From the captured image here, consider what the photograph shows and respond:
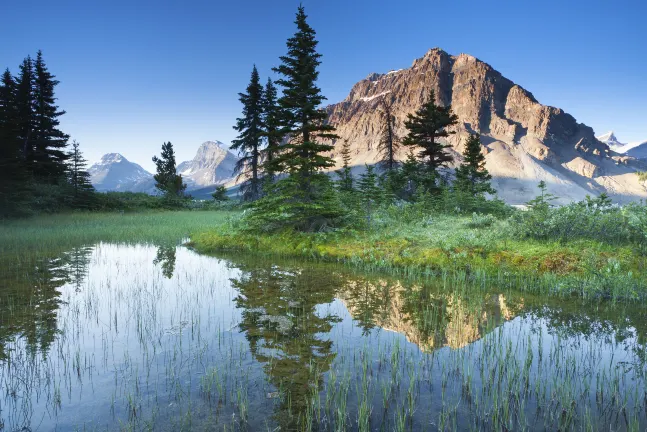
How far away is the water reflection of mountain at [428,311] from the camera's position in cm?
691

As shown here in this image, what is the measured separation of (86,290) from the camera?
10.1 metres

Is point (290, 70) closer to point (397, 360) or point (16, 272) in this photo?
point (16, 272)

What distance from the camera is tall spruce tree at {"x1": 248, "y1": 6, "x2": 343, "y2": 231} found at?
17.5m

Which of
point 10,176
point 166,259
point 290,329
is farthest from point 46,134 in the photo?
point 290,329

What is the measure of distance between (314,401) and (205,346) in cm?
288

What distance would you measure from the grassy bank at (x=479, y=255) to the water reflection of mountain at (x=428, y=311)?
79.8 inches

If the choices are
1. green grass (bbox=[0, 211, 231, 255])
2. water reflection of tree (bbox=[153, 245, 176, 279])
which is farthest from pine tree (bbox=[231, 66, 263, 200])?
water reflection of tree (bbox=[153, 245, 176, 279])

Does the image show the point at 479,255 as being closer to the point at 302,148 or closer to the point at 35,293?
the point at 302,148

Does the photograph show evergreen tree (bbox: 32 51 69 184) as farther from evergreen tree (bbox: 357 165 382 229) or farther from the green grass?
evergreen tree (bbox: 357 165 382 229)

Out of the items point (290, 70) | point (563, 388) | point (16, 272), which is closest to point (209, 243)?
point (16, 272)

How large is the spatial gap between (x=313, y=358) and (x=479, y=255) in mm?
9334

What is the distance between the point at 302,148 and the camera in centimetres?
1747

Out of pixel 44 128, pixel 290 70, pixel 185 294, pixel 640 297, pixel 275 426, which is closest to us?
pixel 275 426

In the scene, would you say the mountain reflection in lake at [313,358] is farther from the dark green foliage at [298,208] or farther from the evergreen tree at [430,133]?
the evergreen tree at [430,133]
